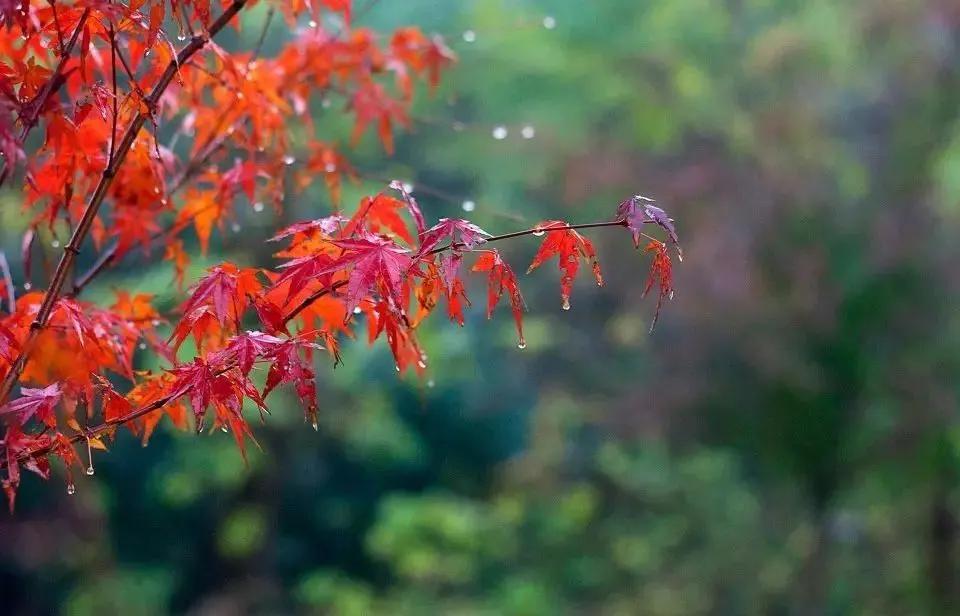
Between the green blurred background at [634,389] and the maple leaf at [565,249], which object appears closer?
the maple leaf at [565,249]

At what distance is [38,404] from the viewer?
3.83 feet

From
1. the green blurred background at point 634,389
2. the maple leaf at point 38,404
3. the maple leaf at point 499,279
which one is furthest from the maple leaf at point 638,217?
the green blurred background at point 634,389

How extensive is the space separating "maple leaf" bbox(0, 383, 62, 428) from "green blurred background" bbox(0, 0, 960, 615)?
8.52 ft

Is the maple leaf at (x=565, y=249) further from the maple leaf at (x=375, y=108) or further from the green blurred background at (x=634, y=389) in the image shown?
the green blurred background at (x=634, y=389)

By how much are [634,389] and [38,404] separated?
341cm

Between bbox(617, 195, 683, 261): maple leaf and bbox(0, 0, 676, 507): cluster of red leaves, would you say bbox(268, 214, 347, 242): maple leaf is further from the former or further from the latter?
bbox(617, 195, 683, 261): maple leaf

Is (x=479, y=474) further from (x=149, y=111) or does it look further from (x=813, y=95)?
(x=149, y=111)

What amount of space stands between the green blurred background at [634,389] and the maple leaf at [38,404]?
8.52ft

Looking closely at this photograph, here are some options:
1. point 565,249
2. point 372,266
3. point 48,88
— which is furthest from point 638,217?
point 48,88

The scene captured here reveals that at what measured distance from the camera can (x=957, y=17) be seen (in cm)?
387

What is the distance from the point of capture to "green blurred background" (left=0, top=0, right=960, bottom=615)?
397 centimetres

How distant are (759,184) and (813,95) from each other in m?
0.54

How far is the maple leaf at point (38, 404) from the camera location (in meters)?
1.16

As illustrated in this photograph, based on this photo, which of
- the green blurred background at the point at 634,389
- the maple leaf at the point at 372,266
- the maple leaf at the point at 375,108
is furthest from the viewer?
the green blurred background at the point at 634,389
